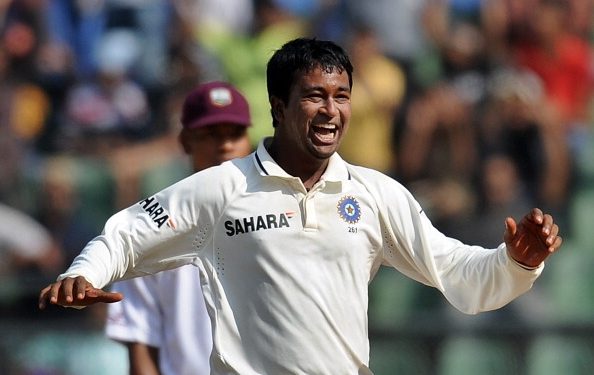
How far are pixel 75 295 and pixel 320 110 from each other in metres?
1.03

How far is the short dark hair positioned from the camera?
A: 14.9 feet

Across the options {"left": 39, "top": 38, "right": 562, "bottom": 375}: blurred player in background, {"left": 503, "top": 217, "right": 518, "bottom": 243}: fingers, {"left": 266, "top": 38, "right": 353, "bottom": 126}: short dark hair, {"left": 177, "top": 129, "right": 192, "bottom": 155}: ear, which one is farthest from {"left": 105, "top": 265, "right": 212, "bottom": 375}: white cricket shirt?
{"left": 503, "top": 217, "right": 518, "bottom": 243}: fingers

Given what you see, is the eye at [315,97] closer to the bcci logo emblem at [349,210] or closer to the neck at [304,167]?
the neck at [304,167]

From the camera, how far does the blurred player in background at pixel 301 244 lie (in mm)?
4391

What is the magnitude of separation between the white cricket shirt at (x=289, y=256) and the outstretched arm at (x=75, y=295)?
0.13m

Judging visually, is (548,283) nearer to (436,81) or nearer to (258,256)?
(436,81)

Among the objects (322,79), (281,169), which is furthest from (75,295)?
(322,79)

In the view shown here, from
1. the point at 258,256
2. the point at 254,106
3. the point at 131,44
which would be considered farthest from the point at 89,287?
the point at 131,44

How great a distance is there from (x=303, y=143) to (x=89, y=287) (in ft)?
2.96

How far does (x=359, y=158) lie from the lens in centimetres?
1055

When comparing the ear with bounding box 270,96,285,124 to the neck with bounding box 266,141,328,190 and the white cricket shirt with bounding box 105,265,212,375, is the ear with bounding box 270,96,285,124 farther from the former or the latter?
the white cricket shirt with bounding box 105,265,212,375

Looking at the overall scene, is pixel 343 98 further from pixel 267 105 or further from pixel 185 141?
pixel 267 105

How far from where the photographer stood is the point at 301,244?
4453 millimetres

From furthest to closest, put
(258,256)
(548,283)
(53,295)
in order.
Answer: (548,283), (258,256), (53,295)
